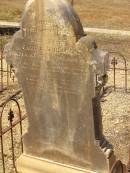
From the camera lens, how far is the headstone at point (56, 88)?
525 centimetres

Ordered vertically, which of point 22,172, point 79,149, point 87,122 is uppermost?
point 87,122

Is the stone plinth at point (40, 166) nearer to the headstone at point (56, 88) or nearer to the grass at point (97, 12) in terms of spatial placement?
the headstone at point (56, 88)

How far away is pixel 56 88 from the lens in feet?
18.4

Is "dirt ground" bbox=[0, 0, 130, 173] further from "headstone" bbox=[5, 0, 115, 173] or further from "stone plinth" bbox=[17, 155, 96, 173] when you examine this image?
"headstone" bbox=[5, 0, 115, 173]

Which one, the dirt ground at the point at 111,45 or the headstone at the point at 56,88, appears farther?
the dirt ground at the point at 111,45

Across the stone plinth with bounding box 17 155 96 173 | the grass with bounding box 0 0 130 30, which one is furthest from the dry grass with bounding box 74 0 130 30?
the stone plinth with bounding box 17 155 96 173

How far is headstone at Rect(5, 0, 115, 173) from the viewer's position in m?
5.25

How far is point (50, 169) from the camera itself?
5.99m

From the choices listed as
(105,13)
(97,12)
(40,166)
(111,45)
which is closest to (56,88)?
(40,166)

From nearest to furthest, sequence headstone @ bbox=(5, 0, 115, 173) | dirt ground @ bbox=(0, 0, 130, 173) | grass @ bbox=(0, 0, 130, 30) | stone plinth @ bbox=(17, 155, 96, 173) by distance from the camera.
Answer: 1. headstone @ bbox=(5, 0, 115, 173)
2. stone plinth @ bbox=(17, 155, 96, 173)
3. dirt ground @ bbox=(0, 0, 130, 173)
4. grass @ bbox=(0, 0, 130, 30)

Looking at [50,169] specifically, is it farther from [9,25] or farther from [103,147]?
[9,25]

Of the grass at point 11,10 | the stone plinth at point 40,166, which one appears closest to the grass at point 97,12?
the grass at point 11,10

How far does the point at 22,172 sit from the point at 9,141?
1354 mm

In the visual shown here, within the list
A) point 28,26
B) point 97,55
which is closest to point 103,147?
point 97,55
